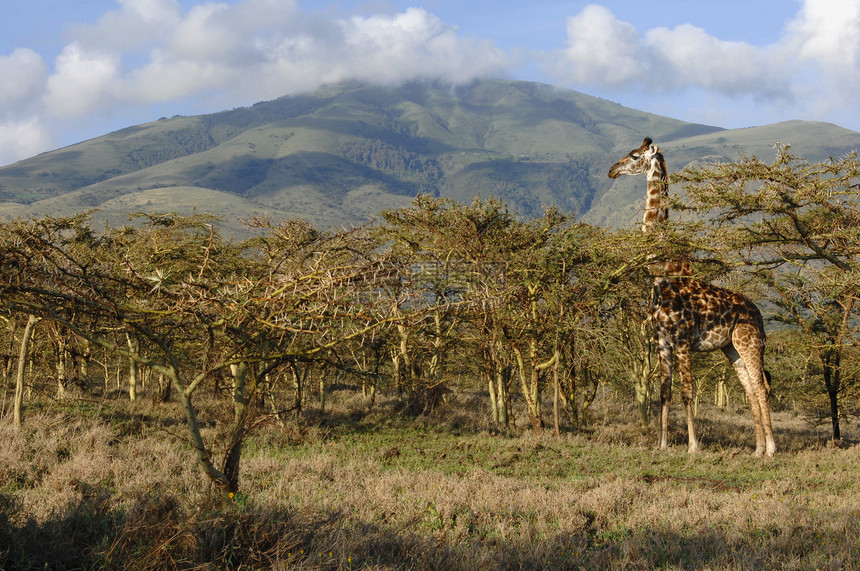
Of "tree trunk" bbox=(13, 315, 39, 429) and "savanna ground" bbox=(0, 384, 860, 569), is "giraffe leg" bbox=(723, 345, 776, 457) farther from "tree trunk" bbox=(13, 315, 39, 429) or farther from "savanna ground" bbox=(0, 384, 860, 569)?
"tree trunk" bbox=(13, 315, 39, 429)

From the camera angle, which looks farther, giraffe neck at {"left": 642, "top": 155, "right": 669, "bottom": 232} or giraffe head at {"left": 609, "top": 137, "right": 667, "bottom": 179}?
giraffe head at {"left": 609, "top": 137, "right": 667, "bottom": 179}

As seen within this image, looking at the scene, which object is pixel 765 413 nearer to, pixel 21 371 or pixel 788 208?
pixel 788 208

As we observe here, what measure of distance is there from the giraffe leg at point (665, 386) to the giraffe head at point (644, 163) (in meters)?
4.71

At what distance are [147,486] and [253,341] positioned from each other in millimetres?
4033

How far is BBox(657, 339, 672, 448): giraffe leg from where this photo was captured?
15547 millimetres

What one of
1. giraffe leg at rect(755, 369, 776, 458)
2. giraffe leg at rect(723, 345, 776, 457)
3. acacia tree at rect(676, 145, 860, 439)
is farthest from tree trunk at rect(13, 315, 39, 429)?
giraffe leg at rect(755, 369, 776, 458)

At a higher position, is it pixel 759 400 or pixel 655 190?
pixel 655 190

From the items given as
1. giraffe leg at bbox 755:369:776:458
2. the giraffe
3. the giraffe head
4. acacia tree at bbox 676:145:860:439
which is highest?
the giraffe head

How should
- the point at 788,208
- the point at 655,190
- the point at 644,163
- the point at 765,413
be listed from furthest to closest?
the point at 644,163
the point at 655,190
the point at 765,413
the point at 788,208

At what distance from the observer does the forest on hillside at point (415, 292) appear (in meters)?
5.20

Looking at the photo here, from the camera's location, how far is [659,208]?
52.9 ft

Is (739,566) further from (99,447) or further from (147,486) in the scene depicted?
(99,447)

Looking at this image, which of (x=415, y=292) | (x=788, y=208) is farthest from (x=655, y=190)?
(x=415, y=292)

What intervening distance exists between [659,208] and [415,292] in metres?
12.8
